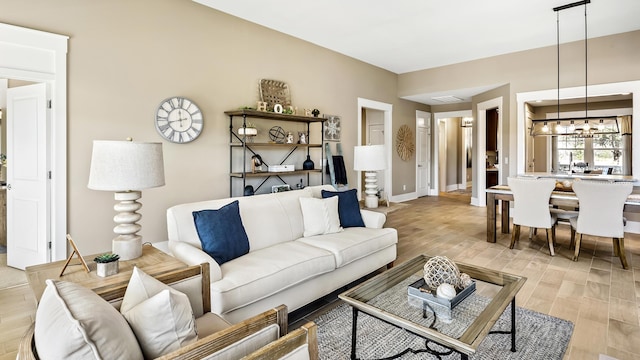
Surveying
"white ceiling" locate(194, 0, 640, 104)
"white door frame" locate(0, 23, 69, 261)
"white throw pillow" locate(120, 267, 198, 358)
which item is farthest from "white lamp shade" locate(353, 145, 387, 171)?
"white throw pillow" locate(120, 267, 198, 358)

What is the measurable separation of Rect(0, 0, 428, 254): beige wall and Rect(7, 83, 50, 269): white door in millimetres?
239

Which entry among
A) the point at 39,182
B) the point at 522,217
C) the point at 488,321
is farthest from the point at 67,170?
the point at 522,217

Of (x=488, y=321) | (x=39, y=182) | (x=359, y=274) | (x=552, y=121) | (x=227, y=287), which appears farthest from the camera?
(x=552, y=121)

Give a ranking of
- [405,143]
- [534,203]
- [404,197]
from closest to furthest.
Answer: [534,203] → [405,143] → [404,197]

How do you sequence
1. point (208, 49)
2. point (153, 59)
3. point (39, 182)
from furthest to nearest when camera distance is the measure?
point (208, 49)
point (153, 59)
point (39, 182)

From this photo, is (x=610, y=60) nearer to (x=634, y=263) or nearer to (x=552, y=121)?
(x=552, y=121)

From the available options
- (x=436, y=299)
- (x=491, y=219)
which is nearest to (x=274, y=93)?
(x=491, y=219)

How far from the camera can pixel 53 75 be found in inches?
123

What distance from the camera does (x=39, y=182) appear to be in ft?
10.8

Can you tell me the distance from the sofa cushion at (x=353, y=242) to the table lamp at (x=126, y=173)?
142 centimetres

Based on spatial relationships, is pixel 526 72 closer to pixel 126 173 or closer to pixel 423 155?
pixel 423 155

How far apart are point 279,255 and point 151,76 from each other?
256 centimetres

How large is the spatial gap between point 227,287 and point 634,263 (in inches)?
176

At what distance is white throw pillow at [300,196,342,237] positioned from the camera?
3256mm
